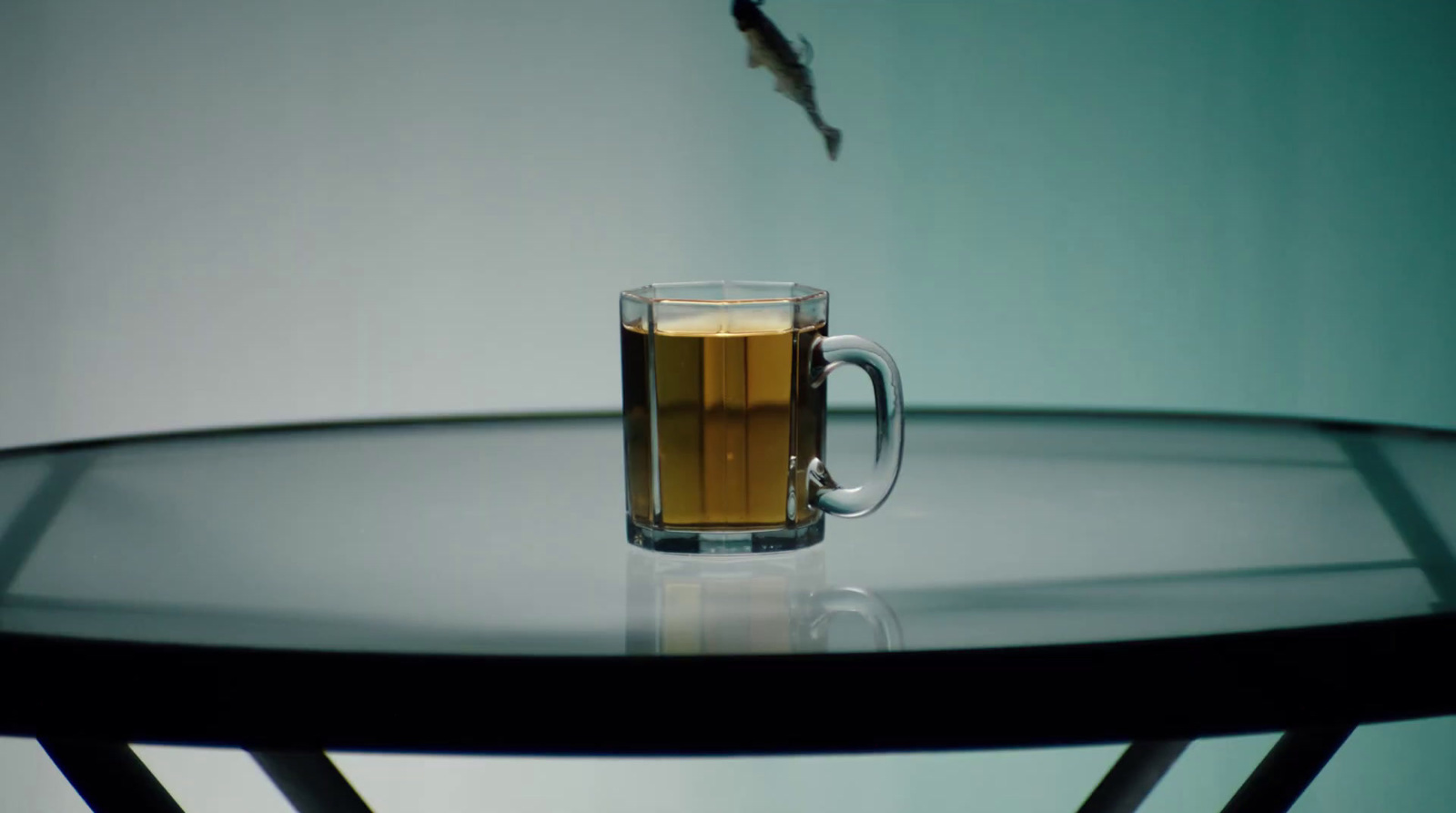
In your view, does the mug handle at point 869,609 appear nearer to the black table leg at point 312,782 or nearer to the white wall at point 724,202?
the black table leg at point 312,782

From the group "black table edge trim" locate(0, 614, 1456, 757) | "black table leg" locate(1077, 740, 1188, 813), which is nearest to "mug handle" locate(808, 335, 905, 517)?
"black table edge trim" locate(0, 614, 1456, 757)

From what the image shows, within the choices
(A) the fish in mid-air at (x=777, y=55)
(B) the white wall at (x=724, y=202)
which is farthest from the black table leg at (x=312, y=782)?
(B) the white wall at (x=724, y=202)

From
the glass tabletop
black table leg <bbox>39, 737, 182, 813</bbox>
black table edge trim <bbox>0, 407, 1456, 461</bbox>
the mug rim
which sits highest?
the mug rim

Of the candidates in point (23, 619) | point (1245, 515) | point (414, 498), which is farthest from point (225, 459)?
point (1245, 515)

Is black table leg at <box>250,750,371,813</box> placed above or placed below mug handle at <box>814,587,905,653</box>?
below

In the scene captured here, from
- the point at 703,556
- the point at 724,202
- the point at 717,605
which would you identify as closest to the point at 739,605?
the point at 717,605

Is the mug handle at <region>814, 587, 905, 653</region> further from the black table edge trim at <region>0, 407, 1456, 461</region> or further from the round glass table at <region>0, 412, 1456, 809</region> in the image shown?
the black table edge trim at <region>0, 407, 1456, 461</region>

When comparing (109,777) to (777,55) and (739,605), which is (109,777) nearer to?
(739,605)

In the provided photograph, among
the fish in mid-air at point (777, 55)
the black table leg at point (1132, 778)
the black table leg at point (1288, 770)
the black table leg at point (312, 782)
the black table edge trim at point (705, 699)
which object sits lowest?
the black table leg at point (1132, 778)
